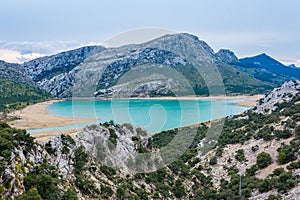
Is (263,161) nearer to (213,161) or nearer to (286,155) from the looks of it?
(286,155)

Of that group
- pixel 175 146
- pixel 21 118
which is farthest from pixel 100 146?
pixel 21 118

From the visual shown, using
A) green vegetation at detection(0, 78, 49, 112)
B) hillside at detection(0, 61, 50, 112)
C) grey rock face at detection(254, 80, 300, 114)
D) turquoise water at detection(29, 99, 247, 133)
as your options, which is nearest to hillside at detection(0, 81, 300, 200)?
grey rock face at detection(254, 80, 300, 114)

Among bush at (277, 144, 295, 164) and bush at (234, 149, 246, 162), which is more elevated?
bush at (277, 144, 295, 164)

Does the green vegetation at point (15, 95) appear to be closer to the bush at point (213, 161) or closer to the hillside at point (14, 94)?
the hillside at point (14, 94)

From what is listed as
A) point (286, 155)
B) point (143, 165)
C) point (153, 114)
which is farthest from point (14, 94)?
point (286, 155)

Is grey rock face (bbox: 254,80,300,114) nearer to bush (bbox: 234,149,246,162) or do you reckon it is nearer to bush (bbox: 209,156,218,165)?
bush (bbox: 234,149,246,162)

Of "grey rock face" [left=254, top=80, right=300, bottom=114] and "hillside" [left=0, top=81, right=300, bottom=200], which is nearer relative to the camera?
"hillside" [left=0, top=81, right=300, bottom=200]

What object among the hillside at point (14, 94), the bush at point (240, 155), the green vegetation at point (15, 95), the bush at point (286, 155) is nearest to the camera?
the bush at point (286, 155)

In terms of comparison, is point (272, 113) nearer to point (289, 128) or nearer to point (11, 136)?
point (289, 128)

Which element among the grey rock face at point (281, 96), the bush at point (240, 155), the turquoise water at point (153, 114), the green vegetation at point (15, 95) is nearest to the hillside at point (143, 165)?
the bush at point (240, 155)
